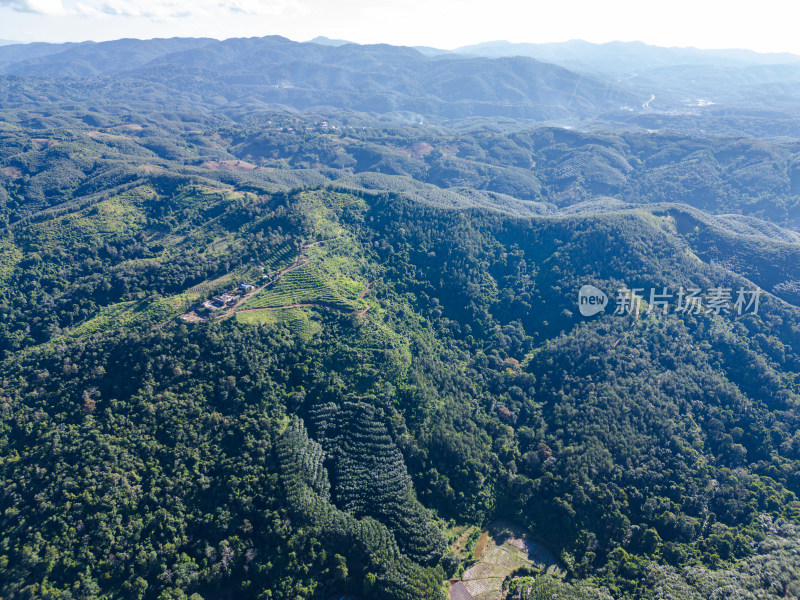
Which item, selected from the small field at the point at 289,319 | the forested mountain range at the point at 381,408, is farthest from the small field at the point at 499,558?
the small field at the point at 289,319

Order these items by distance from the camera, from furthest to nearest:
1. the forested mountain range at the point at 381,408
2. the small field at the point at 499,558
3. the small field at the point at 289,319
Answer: the small field at the point at 289,319 → the small field at the point at 499,558 → the forested mountain range at the point at 381,408

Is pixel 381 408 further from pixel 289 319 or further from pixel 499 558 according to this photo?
pixel 499 558

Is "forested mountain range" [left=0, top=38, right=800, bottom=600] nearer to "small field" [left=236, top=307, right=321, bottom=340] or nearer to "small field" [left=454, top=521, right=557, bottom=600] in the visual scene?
"small field" [left=236, top=307, right=321, bottom=340]

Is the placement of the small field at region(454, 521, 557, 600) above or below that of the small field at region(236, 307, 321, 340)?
→ below

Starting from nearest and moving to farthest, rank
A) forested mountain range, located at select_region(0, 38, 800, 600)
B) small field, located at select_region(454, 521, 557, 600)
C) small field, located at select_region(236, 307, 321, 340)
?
1. forested mountain range, located at select_region(0, 38, 800, 600)
2. small field, located at select_region(454, 521, 557, 600)
3. small field, located at select_region(236, 307, 321, 340)

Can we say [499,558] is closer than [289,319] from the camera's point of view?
Yes

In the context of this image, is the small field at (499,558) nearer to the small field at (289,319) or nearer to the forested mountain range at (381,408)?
the forested mountain range at (381,408)

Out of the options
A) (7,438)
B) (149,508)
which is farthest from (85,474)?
(7,438)

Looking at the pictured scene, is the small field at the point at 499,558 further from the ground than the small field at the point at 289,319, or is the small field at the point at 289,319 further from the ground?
the small field at the point at 289,319

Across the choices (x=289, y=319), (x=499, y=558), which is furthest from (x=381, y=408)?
(x=499, y=558)

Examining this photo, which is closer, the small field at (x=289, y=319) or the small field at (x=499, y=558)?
the small field at (x=499, y=558)

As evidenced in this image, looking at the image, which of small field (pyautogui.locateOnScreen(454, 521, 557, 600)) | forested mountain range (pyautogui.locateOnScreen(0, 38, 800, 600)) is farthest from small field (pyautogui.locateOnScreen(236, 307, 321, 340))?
small field (pyautogui.locateOnScreen(454, 521, 557, 600))

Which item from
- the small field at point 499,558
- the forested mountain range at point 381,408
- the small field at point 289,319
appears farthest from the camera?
the small field at point 289,319

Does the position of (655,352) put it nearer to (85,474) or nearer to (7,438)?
(85,474)
